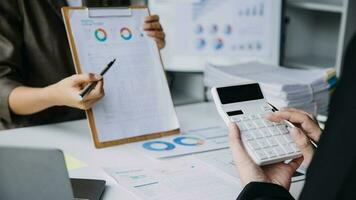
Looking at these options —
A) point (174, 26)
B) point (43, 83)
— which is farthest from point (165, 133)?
point (174, 26)

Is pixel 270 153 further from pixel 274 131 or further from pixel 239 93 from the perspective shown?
pixel 239 93

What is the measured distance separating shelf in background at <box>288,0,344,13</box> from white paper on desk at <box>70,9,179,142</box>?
3.43ft

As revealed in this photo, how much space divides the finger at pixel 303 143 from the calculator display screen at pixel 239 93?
0.51ft

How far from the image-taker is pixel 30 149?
0.83 metres

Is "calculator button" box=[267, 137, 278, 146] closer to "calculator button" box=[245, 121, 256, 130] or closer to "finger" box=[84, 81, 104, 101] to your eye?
"calculator button" box=[245, 121, 256, 130]

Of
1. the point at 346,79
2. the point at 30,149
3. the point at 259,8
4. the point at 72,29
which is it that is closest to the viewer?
the point at 346,79

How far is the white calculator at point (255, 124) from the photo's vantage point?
3.32ft

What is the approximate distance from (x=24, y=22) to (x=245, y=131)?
2.88 feet

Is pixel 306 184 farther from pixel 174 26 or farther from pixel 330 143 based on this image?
pixel 174 26

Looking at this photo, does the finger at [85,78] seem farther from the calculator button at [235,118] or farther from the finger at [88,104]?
the calculator button at [235,118]

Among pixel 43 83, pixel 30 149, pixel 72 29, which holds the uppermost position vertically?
pixel 72 29

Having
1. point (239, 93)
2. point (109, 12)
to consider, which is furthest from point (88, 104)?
point (239, 93)

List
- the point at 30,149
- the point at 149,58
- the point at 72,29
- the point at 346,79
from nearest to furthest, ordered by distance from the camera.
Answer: the point at 346,79 → the point at 30,149 → the point at 72,29 → the point at 149,58

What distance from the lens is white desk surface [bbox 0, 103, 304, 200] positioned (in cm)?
118
